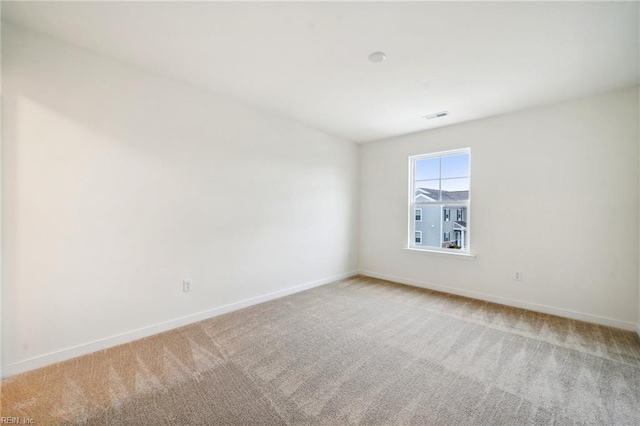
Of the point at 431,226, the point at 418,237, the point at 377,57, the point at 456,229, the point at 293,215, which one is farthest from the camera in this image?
the point at 418,237

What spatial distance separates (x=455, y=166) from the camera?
3889mm

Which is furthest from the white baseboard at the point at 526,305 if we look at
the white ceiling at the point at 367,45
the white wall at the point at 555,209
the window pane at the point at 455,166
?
the white ceiling at the point at 367,45

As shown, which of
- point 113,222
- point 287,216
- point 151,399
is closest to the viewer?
point 151,399

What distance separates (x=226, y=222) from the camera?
9.97 ft

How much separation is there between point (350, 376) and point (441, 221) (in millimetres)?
2930

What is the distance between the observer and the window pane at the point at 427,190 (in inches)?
161

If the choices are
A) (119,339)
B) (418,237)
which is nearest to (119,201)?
(119,339)

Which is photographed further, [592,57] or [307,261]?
[307,261]

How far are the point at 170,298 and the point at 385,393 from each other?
217 centimetres

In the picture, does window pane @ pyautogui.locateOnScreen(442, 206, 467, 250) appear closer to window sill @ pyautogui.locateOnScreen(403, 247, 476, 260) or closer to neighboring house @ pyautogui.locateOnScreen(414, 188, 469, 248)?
neighboring house @ pyautogui.locateOnScreen(414, 188, 469, 248)

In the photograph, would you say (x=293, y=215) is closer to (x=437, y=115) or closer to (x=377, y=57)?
(x=377, y=57)

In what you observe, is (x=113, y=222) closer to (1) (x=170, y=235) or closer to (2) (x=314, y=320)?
(1) (x=170, y=235)

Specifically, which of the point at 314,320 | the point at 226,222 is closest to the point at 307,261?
the point at 314,320

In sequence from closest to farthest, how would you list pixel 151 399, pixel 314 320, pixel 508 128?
1. pixel 151 399
2. pixel 314 320
3. pixel 508 128
